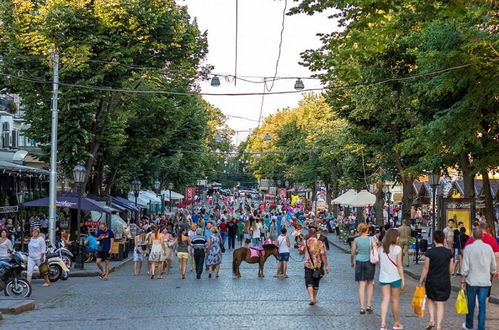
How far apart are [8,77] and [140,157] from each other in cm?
1034

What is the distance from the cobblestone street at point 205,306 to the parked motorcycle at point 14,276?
0.46 meters

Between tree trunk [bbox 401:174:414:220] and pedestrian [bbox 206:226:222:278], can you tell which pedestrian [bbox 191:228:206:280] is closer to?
pedestrian [bbox 206:226:222:278]

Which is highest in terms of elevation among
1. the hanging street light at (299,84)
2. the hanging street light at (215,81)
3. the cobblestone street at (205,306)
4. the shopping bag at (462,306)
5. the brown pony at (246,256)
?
the hanging street light at (215,81)

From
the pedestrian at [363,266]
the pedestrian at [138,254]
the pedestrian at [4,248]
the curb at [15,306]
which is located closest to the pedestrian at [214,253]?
the pedestrian at [138,254]

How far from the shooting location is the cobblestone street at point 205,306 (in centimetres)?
1454

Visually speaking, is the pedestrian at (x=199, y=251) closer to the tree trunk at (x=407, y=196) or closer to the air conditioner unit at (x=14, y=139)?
the tree trunk at (x=407, y=196)

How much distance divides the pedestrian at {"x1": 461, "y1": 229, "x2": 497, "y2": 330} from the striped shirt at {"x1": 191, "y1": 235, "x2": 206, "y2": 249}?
12.9 meters

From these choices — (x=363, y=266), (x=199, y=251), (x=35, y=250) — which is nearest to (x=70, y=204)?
(x=199, y=251)

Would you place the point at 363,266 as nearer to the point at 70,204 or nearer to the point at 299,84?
the point at 299,84

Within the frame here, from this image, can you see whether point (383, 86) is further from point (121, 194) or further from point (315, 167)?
point (315, 167)

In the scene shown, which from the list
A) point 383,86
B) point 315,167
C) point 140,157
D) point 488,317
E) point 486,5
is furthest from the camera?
point 315,167

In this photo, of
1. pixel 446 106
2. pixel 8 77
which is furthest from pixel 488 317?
pixel 8 77

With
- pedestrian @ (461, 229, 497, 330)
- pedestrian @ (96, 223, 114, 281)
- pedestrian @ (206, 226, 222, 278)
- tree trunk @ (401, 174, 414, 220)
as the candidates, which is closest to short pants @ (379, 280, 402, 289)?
pedestrian @ (461, 229, 497, 330)

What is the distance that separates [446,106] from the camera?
2666 centimetres
